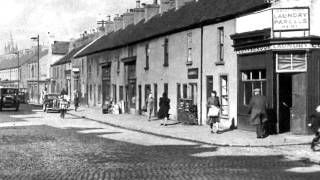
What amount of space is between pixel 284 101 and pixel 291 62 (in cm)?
170

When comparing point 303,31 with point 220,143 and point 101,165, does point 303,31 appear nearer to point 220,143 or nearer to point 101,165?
point 220,143

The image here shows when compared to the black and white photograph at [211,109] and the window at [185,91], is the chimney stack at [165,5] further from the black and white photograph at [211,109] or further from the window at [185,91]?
the window at [185,91]

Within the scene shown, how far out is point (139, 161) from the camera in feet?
44.0

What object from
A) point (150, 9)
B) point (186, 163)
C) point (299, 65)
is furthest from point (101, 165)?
point (150, 9)

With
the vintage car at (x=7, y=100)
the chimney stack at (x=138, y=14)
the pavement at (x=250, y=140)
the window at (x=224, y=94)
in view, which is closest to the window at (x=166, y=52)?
the window at (x=224, y=94)

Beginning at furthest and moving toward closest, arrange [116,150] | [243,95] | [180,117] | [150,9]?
[150,9], [180,117], [243,95], [116,150]

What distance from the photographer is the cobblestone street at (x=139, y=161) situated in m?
11.2

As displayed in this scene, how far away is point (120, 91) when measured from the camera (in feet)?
146

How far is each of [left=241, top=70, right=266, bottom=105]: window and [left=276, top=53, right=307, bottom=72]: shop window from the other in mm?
995

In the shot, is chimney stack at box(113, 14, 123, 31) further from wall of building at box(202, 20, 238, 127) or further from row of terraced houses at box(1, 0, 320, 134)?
wall of building at box(202, 20, 238, 127)

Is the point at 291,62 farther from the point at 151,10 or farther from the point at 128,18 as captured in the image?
the point at 128,18

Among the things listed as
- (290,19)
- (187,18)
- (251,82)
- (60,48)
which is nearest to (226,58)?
(251,82)

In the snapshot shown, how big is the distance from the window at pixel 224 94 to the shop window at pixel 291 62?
4.36 meters

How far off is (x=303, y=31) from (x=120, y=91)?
85.0 feet
